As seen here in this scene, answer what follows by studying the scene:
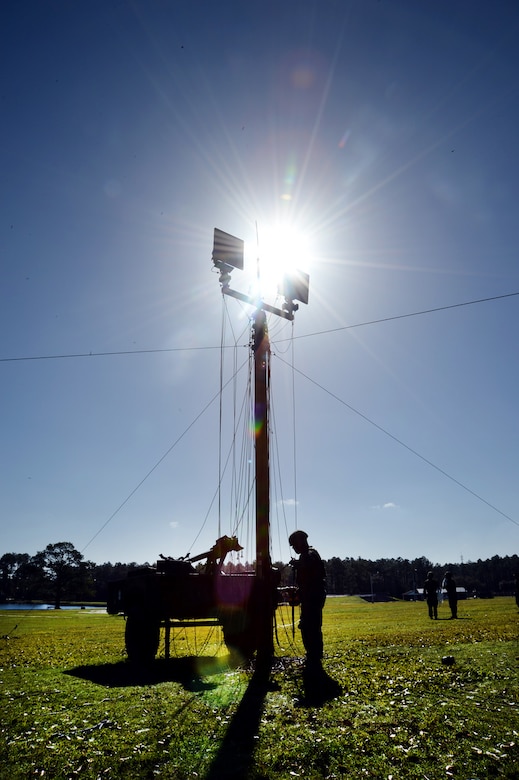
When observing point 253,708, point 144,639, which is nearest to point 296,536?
point 253,708

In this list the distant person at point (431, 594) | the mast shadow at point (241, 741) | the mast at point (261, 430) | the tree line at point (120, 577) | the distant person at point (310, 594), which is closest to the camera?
the mast shadow at point (241, 741)

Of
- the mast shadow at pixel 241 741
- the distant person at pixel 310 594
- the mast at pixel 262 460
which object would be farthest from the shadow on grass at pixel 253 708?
the mast at pixel 262 460

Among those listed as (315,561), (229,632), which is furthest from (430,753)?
(229,632)

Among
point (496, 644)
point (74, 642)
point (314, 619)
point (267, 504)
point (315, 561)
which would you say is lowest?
point (74, 642)

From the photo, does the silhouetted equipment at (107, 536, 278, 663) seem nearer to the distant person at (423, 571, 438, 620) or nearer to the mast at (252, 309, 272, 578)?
the mast at (252, 309, 272, 578)

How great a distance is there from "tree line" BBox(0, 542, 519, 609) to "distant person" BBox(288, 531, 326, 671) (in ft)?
17.0

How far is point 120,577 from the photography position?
175375 millimetres

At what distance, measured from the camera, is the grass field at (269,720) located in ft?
18.2

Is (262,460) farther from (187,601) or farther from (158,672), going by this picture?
(158,672)

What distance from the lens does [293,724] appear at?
701cm

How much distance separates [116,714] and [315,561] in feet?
17.5

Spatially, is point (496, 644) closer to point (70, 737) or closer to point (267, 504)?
point (267, 504)

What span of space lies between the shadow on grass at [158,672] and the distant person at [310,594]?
2.34 m

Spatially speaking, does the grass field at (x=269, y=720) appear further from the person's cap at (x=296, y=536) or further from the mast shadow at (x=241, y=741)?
the person's cap at (x=296, y=536)
